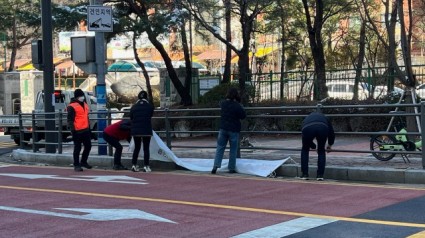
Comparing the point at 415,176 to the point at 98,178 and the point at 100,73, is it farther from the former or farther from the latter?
the point at 100,73

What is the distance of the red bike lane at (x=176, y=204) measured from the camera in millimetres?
7891

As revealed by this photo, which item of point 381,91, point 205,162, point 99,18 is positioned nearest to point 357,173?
point 205,162

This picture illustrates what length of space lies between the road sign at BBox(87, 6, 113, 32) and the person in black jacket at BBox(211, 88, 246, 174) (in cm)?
432

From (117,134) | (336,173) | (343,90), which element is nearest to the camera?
(336,173)

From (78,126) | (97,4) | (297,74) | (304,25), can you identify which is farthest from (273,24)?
(78,126)

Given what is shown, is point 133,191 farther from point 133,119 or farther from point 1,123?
point 1,123

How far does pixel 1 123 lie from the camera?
23875 millimetres

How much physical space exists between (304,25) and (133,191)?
21.6 m

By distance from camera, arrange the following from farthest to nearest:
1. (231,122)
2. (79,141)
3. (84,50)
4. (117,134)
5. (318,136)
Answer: (84,50) < (79,141) < (117,134) < (231,122) < (318,136)

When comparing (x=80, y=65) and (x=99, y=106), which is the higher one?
(x=80, y=65)

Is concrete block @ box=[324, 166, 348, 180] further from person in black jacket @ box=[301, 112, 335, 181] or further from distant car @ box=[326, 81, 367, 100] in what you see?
distant car @ box=[326, 81, 367, 100]

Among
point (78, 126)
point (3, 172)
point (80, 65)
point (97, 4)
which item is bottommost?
point (3, 172)

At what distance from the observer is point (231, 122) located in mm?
12586

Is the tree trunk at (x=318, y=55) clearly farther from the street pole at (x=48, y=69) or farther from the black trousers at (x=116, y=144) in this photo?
the black trousers at (x=116, y=144)
